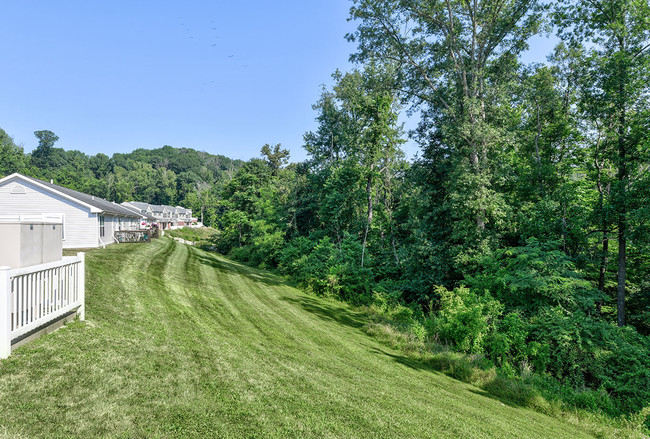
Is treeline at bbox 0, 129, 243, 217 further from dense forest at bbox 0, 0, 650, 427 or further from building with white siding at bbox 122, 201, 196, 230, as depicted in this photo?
dense forest at bbox 0, 0, 650, 427

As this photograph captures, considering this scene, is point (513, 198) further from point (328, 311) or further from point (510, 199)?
point (328, 311)

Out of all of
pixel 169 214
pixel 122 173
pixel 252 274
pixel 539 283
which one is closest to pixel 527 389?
pixel 539 283

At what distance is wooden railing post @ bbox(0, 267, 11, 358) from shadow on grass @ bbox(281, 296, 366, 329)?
10657 mm

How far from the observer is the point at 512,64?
17578mm

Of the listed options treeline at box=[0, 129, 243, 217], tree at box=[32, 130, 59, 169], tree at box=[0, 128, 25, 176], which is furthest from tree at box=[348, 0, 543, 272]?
tree at box=[32, 130, 59, 169]

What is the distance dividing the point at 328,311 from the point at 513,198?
11.8 meters

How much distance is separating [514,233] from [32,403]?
1840 centimetres

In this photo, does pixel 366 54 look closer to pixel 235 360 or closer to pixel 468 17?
pixel 468 17

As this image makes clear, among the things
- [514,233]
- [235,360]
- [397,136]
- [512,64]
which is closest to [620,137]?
[514,233]

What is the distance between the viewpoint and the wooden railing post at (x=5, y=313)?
3.83m

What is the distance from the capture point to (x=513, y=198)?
17.0 meters

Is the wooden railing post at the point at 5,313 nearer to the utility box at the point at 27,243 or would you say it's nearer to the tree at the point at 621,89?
the utility box at the point at 27,243

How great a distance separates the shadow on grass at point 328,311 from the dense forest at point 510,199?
1.87 meters

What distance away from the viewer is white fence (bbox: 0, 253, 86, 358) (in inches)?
155
